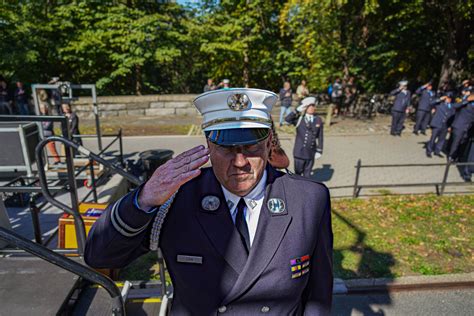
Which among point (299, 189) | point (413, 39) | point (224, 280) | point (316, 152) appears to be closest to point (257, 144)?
point (299, 189)

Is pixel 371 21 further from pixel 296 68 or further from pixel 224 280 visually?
pixel 224 280

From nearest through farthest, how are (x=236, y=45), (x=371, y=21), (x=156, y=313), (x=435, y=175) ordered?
1. (x=156, y=313)
2. (x=435, y=175)
3. (x=371, y=21)
4. (x=236, y=45)

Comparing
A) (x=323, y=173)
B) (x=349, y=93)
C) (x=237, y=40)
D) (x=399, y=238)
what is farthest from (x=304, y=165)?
(x=237, y=40)

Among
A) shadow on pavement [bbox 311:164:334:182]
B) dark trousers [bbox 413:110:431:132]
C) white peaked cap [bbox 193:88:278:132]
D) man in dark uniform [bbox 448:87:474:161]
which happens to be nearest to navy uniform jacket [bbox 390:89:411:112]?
dark trousers [bbox 413:110:431:132]

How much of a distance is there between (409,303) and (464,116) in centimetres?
648

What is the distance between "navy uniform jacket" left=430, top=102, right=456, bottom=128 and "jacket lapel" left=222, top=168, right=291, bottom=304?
9.48m

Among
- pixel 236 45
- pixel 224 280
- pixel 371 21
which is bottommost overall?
pixel 224 280

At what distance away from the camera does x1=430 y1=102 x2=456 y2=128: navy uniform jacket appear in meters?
9.21

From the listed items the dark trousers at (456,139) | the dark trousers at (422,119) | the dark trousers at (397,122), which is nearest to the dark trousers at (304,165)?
the dark trousers at (456,139)

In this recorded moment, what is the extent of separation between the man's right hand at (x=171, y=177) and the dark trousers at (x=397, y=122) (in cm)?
1241

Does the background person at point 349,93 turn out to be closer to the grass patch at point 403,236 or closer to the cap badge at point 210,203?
the grass patch at point 403,236

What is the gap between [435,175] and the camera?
27.2ft

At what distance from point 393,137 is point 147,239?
12578 millimetres

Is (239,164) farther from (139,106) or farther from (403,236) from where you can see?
(139,106)
